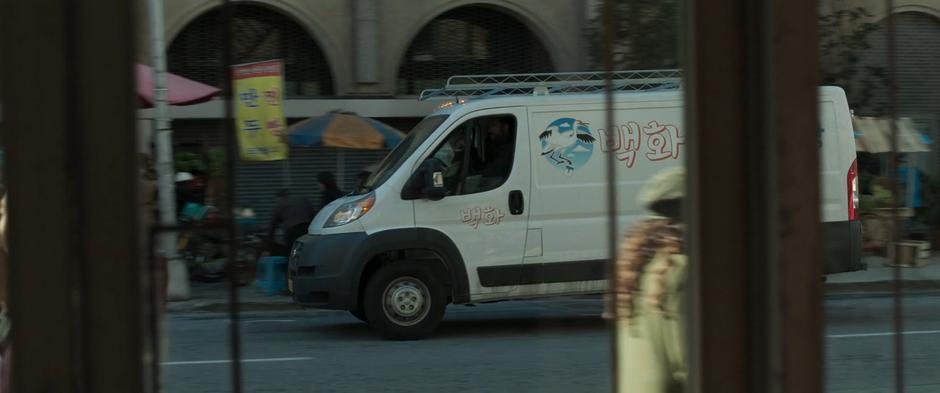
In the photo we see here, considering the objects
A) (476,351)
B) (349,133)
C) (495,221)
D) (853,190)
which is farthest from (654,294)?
(495,221)

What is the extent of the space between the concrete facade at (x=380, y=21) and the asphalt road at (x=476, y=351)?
55 cm

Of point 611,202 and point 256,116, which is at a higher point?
point 256,116

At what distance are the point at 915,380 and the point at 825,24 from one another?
335 centimetres

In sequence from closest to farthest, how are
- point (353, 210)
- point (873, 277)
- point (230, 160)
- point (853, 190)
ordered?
point (230, 160) → point (873, 277) → point (853, 190) → point (353, 210)

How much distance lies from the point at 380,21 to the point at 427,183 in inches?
170

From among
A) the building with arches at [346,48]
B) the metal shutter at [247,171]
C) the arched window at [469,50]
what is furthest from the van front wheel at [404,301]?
the metal shutter at [247,171]

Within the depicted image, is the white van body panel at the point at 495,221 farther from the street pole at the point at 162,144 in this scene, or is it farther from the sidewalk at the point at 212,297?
the street pole at the point at 162,144

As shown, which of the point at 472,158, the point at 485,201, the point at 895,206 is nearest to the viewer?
the point at 895,206

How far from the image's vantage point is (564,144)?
8.12m

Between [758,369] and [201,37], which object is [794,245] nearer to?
[758,369]

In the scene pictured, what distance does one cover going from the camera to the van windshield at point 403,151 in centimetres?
831

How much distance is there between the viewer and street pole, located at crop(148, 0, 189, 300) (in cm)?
177

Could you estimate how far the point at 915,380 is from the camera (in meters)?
4.92

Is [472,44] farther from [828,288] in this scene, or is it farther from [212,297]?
[212,297]
